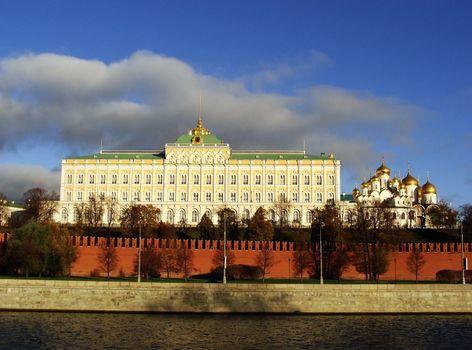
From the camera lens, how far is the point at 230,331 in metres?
30.0

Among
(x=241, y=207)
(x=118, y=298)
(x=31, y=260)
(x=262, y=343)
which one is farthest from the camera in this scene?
(x=241, y=207)

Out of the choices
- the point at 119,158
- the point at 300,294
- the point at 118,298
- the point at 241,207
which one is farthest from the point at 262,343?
the point at 119,158

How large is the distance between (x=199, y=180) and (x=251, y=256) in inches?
2002

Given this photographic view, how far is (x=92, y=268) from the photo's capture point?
46344 mm

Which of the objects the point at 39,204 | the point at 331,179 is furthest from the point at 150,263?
the point at 331,179

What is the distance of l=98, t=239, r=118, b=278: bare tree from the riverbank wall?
34.0ft

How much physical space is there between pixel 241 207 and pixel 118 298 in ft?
198

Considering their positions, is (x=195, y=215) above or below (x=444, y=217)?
above

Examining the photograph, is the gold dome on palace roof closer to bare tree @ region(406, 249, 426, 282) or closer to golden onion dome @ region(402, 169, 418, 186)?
golden onion dome @ region(402, 169, 418, 186)

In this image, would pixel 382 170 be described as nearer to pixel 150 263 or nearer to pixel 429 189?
pixel 429 189

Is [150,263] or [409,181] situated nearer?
[150,263]

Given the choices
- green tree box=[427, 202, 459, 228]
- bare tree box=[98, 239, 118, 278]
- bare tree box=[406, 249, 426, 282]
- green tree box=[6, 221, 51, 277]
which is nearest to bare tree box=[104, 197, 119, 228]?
bare tree box=[98, 239, 118, 278]

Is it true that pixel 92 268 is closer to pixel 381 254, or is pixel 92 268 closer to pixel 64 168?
pixel 381 254

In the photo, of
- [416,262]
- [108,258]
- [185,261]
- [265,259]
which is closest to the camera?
[108,258]
